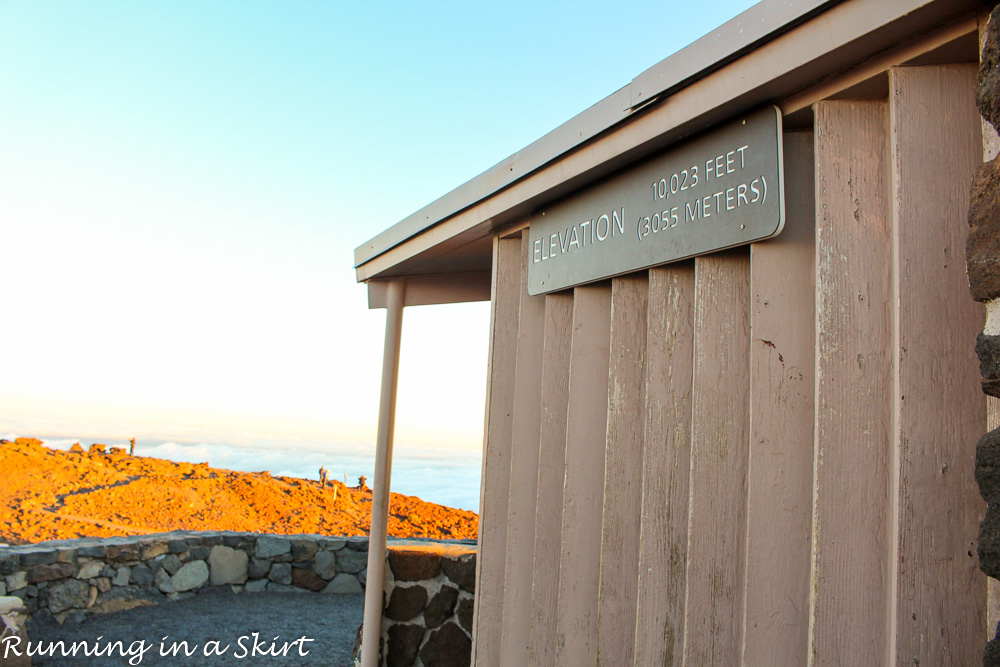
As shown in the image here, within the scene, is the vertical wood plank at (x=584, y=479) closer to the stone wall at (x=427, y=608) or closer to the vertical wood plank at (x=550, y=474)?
the vertical wood plank at (x=550, y=474)

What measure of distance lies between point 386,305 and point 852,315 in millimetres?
2945

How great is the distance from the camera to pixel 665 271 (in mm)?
2035

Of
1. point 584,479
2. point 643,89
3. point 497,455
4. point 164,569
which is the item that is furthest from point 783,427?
point 164,569

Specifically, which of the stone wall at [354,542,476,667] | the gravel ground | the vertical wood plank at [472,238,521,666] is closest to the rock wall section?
the vertical wood plank at [472,238,521,666]

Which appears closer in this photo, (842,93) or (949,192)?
(949,192)

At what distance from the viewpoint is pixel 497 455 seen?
9.36ft

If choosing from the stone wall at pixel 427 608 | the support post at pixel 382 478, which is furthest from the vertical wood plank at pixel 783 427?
the stone wall at pixel 427 608

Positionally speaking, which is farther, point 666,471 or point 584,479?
point 584,479

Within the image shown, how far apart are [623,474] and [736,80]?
121 centimetres

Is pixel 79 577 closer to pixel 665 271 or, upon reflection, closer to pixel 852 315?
pixel 665 271

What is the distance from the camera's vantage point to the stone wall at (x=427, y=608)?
379 cm

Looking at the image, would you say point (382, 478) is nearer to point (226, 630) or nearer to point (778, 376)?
point (778, 376)

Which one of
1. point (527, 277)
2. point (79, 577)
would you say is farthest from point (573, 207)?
point (79, 577)

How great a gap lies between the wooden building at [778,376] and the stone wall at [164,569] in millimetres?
6161
